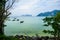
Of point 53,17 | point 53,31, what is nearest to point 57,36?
point 53,31

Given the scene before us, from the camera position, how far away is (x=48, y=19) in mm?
10039

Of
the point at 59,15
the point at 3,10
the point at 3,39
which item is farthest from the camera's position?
the point at 3,10

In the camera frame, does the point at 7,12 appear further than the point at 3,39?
Yes

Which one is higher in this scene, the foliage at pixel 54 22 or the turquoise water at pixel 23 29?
the foliage at pixel 54 22

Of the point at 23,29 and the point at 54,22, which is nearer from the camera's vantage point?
the point at 54,22

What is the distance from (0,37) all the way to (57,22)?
259 centimetres

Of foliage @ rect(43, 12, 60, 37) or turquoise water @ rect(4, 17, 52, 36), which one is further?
turquoise water @ rect(4, 17, 52, 36)

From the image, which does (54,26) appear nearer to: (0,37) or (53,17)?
(53,17)

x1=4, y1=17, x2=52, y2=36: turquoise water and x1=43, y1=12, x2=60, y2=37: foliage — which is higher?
x1=43, y1=12, x2=60, y2=37: foliage

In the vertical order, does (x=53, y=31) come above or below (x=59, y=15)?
below

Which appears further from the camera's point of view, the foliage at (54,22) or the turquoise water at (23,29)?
the turquoise water at (23,29)

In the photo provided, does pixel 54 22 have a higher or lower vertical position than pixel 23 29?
higher

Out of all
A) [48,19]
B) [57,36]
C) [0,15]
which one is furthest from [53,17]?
[0,15]

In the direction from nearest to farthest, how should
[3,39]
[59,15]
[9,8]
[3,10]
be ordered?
1. [3,39]
2. [59,15]
3. [3,10]
4. [9,8]
